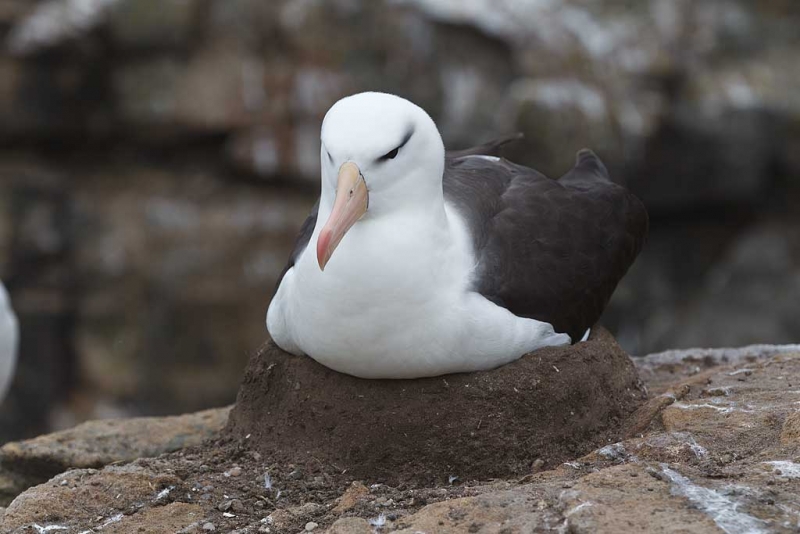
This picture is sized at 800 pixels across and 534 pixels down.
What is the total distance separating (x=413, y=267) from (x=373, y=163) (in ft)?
1.25

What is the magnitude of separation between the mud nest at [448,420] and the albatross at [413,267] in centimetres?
9

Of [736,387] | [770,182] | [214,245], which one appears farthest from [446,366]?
[770,182]

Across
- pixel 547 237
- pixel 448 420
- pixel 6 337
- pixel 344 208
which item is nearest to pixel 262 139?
pixel 6 337

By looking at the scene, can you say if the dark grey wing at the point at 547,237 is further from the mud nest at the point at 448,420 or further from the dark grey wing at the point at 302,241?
the dark grey wing at the point at 302,241

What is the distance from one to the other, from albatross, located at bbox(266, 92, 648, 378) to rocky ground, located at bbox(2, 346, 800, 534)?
1.49ft

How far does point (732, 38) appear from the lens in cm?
1195

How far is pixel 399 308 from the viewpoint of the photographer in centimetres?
380

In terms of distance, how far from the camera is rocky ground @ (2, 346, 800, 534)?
10.0ft

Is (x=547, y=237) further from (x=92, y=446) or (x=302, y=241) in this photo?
(x=92, y=446)

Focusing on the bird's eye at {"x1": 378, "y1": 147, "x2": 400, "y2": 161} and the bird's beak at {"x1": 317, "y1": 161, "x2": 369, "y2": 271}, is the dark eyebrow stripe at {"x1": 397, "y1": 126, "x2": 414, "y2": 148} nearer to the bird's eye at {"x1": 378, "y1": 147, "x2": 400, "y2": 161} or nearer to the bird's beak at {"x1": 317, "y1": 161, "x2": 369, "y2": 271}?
the bird's eye at {"x1": 378, "y1": 147, "x2": 400, "y2": 161}

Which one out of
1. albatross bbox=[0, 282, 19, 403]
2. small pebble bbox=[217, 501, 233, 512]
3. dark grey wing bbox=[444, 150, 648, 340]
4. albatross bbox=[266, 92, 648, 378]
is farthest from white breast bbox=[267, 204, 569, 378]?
albatross bbox=[0, 282, 19, 403]

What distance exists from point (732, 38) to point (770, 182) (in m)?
1.58

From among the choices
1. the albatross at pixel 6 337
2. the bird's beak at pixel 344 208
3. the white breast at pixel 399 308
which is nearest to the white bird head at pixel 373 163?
the bird's beak at pixel 344 208

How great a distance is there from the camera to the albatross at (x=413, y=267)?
12.3 ft
